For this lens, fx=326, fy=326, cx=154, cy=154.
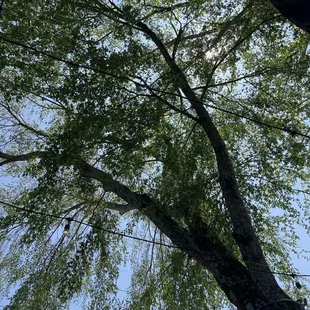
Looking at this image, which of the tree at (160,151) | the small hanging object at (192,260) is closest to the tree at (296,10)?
the tree at (160,151)

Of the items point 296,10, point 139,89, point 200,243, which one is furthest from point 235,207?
point 296,10

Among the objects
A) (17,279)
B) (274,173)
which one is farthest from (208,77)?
(17,279)

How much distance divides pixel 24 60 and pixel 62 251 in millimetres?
2640

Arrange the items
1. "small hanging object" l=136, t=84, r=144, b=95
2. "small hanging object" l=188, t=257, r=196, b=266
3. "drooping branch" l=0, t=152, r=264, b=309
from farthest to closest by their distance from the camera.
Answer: "small hanging object" l=188, t=257, r=196, b=266 → "small hanging object" l=136, t=84, r=144, b=95 → "drooping branch" l=0, t=152, r=264, b=309

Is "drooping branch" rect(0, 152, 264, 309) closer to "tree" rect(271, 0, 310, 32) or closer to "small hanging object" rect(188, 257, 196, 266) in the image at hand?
"small hanging object" rect(188, 257, 196, 266)

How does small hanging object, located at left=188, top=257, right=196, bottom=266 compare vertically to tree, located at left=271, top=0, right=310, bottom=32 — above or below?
below

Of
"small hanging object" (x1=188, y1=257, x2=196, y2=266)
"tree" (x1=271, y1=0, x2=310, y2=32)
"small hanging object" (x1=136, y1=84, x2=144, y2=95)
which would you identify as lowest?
"small hanging object" (x1=188, y1=257, x2=196, y2=266)

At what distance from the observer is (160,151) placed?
→ 448cm

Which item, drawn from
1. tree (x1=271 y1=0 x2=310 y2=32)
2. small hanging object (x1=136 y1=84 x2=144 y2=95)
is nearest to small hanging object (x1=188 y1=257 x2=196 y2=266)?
small hanging object (x1=136 y1=84 x2=144 y2=95)

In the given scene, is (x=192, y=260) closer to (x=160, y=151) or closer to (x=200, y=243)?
(x=200, y=243)

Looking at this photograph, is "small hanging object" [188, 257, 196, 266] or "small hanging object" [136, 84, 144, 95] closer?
"small hanging object" [136, 84, 144, 95]

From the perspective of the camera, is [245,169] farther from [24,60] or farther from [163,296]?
[24,60]

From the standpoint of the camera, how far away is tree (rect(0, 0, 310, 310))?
143 inches

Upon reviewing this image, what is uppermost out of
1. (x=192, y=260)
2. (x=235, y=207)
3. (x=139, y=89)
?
(x=139, y=89)
